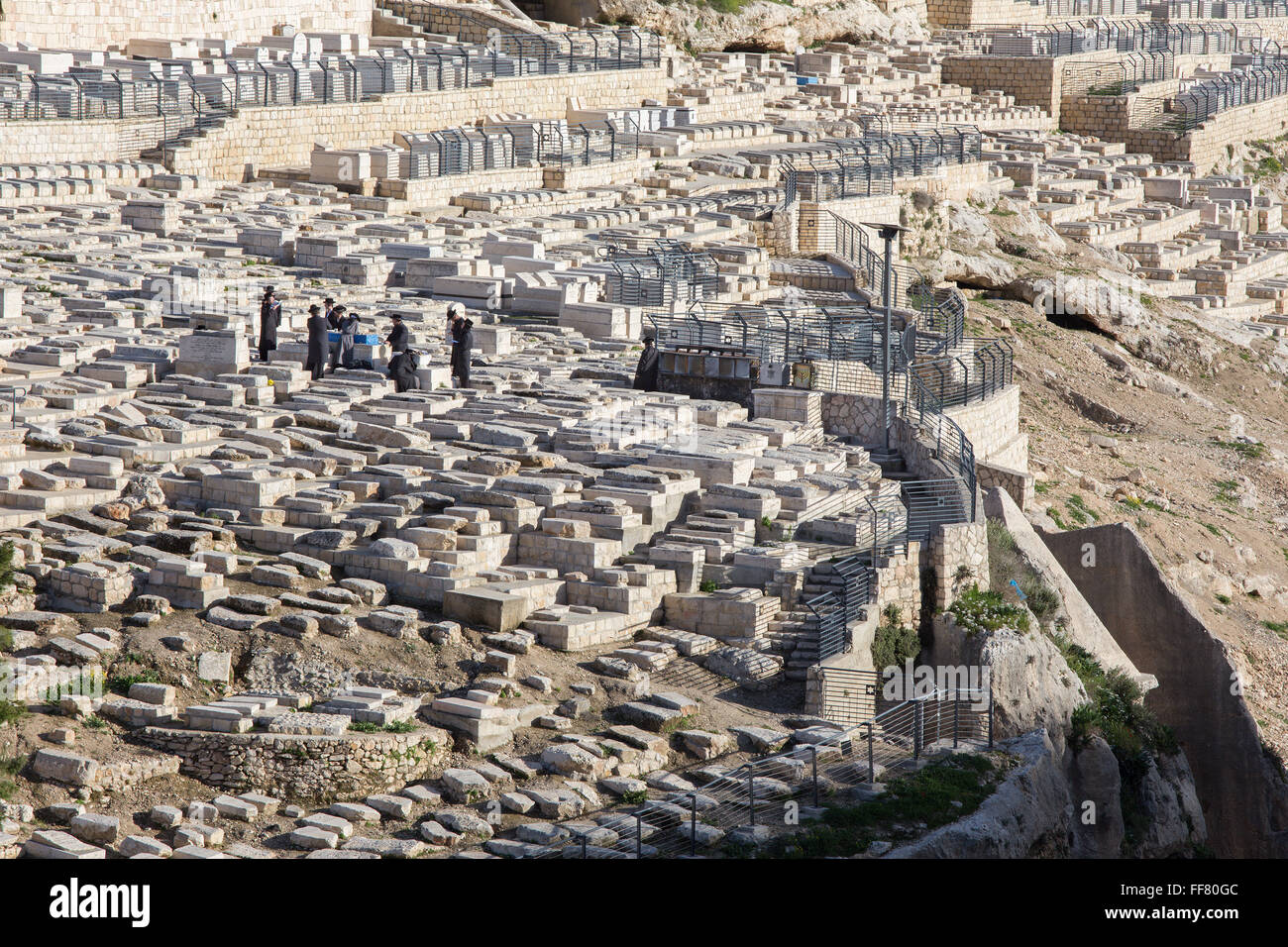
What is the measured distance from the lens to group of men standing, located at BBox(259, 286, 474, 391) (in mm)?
19281

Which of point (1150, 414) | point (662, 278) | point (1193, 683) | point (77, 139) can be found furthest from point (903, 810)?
point (77, 139)

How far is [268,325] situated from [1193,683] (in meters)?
10.1

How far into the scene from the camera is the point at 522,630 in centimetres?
1417

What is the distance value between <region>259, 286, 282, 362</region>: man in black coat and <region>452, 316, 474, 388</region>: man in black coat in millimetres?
1961

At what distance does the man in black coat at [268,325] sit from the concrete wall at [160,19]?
16827mm

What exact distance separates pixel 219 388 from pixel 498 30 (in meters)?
25.3

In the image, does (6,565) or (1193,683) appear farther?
(1193,683)

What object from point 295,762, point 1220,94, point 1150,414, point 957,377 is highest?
point 1220,94

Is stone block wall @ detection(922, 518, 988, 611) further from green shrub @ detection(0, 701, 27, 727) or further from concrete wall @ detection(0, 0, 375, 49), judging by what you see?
concrete wall @ detection(0, 0, 375, 49)

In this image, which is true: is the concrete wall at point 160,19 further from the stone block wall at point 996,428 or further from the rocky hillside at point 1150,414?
the stone block wall at point 996,428

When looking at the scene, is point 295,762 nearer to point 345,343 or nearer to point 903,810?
point 903,810

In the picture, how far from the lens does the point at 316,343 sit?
19.7 meters

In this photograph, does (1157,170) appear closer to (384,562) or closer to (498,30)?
(498,30)

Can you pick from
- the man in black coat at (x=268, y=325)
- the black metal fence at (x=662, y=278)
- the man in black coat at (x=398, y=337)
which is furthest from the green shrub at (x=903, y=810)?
the black metal fence at (x=662, y=278)
